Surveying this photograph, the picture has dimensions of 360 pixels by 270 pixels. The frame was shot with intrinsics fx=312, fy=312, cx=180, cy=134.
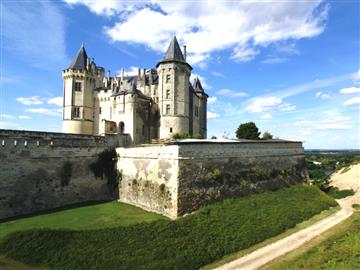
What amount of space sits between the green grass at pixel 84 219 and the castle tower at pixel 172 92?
41.7 feet

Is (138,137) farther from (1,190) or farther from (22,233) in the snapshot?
(22,233)

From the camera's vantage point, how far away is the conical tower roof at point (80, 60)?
1356 inches

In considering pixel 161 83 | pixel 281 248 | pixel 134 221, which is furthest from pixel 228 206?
pixel 161 83

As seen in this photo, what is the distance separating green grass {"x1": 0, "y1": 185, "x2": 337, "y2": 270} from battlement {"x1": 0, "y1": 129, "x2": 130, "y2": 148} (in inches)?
281

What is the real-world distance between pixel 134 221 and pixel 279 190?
1269 cm

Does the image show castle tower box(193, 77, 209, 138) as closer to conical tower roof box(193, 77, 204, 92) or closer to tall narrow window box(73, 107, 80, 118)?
conical tower roof box(193, 77, 204, 92)

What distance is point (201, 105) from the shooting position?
133ft

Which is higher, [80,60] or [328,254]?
[80,60]

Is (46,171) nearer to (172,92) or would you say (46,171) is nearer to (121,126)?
(121,126)

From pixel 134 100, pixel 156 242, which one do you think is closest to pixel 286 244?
pixel 156 242

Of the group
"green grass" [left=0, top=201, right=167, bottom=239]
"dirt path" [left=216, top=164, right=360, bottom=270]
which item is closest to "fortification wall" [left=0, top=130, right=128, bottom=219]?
"green grass" [left=0, top=201, right=167, bottom=239]

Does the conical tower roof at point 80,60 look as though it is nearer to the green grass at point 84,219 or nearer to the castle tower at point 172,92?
the castle tower at point 172,92

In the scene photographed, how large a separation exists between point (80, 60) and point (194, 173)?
22472 mm

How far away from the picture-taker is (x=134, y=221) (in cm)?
1739
